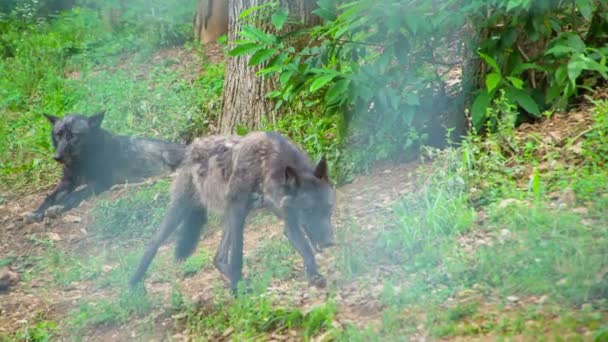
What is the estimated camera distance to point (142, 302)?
6.82 metres

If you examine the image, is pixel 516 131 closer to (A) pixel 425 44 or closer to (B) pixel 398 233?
(A) pixel 425 44

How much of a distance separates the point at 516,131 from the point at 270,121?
311 centimetres

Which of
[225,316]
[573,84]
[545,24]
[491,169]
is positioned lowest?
[225,316]

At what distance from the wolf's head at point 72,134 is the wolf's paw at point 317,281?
5.41 m

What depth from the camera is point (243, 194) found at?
6.78 m

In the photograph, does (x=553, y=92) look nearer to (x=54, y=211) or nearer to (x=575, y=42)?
(x=575, y=42)

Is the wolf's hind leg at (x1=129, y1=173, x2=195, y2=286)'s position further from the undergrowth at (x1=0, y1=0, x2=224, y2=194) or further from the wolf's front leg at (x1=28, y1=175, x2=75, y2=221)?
the undergrowth at (x1=0, y1=0, x2=224, y2=194)

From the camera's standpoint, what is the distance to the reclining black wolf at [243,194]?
6.47m

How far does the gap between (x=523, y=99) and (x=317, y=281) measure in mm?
2745

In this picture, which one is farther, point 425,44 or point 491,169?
point 425,44

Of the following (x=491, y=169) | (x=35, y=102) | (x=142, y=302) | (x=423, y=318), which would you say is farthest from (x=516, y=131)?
(x=35, y=102)

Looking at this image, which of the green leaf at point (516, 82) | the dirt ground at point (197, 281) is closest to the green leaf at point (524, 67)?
the green leaf at point (516, 82)

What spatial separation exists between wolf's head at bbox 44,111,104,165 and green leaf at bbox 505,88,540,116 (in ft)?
18.6

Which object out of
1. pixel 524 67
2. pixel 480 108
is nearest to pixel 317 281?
pixel 480 108
